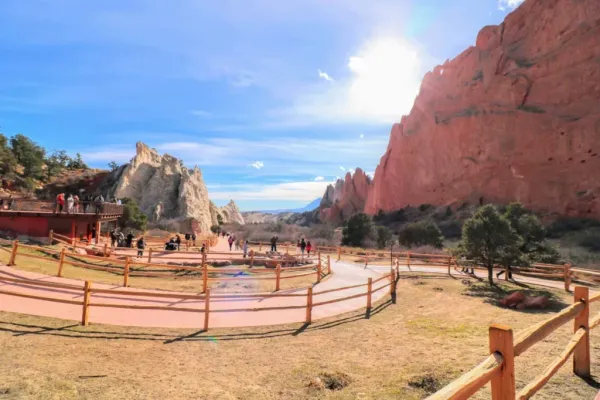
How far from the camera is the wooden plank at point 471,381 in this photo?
76.6 inches

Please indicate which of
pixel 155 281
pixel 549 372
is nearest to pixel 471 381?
pixel 549 372

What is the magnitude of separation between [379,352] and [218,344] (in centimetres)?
336

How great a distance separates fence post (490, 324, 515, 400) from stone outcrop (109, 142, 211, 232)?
56.3 metres

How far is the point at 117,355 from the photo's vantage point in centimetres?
605

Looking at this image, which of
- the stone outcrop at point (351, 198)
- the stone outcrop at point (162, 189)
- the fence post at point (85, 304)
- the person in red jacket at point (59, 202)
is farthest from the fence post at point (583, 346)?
the stone outcrop at point (351, 198)

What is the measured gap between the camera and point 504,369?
8.00 feet

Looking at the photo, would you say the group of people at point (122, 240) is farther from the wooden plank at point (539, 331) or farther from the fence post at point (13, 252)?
the wooden plank at point (539, 331)

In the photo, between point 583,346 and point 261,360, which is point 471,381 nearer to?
point 583,346

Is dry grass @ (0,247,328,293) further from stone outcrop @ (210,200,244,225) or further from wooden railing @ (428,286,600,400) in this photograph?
stone outcrop @ (210,200,244,225)

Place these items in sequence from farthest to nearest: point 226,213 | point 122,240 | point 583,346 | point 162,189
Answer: point 226,213 → point 162,189 → point 122,240 → point 583,346

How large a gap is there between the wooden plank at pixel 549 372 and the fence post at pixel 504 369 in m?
0.63

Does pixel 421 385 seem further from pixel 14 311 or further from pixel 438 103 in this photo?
pixel 438 103

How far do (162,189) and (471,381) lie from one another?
65.8 metres

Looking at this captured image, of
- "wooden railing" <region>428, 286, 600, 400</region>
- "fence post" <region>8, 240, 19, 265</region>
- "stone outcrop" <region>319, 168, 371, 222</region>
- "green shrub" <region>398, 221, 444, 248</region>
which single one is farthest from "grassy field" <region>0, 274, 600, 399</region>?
"stone outcrop" <region>319, 168, 371, 222</region>
